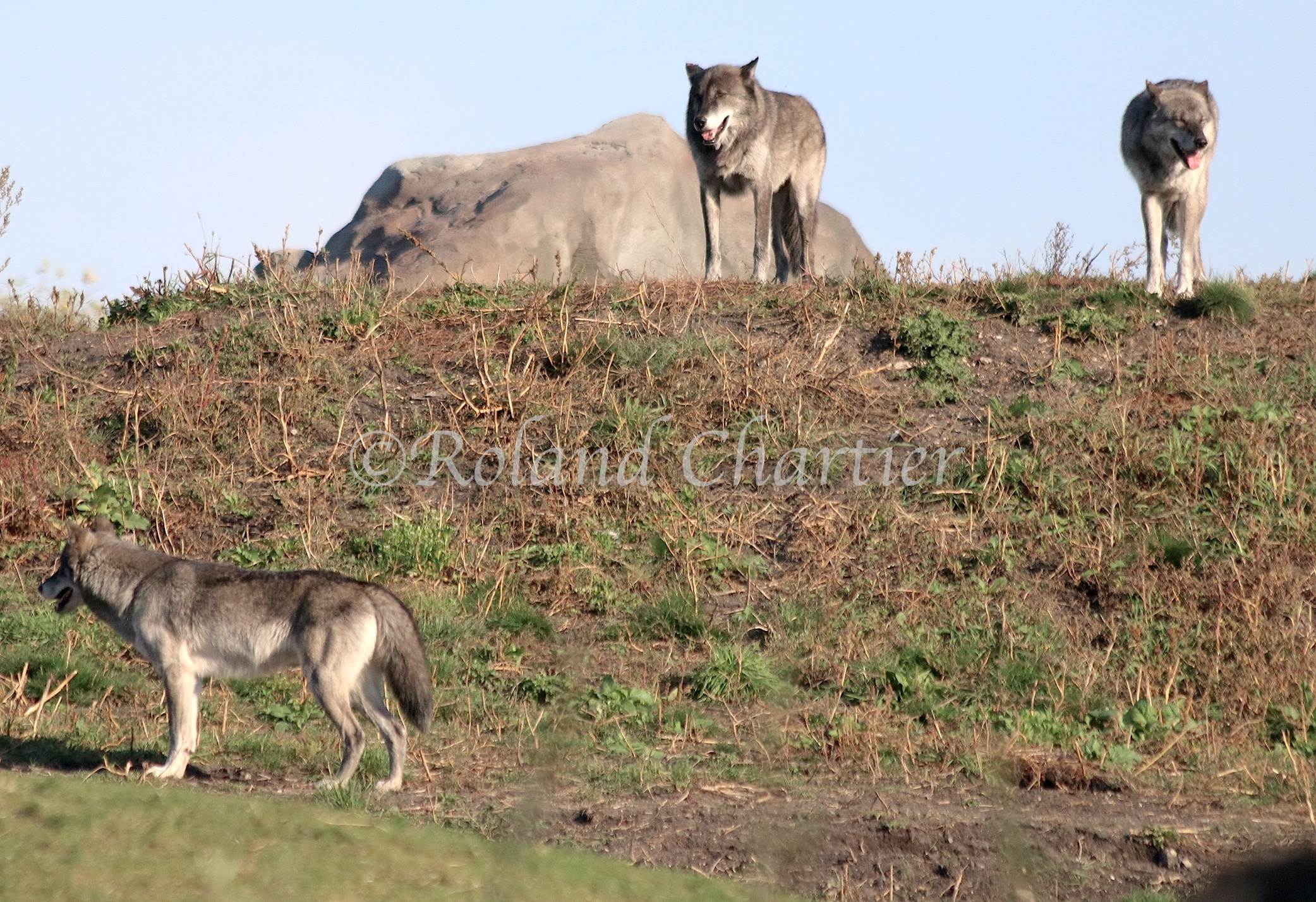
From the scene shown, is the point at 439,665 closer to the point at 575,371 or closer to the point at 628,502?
the point at 628,502

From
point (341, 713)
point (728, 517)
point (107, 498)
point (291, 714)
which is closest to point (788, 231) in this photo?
point (728, 517)

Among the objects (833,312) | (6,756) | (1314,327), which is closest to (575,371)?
(833,312)

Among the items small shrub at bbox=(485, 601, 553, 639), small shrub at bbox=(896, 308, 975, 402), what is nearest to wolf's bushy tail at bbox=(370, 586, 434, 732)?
small shrub at bbox=(485, 601, 553, 639)

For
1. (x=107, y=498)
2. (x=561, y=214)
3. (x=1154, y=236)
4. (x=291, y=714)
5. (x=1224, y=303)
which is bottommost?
(x=291, y=714)

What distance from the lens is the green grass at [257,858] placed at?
3941 millimetres

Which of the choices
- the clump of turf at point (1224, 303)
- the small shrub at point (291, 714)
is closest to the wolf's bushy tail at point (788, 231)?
the clump of turf at point (1224, 303)

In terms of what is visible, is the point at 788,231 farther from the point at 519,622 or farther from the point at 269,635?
the point at 269,635

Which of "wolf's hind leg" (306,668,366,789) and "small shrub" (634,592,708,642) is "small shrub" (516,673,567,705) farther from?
"wolf's hind leg" (306,668,366,789)

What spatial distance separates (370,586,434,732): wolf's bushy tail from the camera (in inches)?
267

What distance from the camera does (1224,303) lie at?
13.4 metres

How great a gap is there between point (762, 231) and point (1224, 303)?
199 inches

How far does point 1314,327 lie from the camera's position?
13.5 m

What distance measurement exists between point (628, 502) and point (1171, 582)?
4.47 metres

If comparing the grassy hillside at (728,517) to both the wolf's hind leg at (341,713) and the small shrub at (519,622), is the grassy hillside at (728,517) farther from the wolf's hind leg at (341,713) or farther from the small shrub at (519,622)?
the wolf's hind leg at (341,713)
